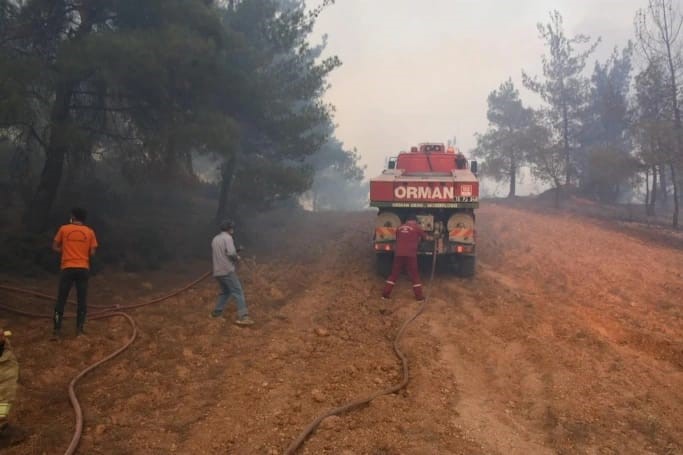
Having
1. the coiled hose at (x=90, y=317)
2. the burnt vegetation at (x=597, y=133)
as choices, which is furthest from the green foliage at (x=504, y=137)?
the coiled hose at (x=90, y=317)

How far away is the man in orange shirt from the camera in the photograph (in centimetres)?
691

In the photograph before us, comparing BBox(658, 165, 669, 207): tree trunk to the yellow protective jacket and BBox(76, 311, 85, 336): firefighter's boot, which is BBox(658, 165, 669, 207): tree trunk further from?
the yellow protective jacket

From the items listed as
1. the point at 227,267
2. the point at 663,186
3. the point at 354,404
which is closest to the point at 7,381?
the point at 354,404

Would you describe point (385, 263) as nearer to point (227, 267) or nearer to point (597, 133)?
point (227, 267)

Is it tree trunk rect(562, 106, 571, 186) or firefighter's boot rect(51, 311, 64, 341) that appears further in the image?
tree trunk rect(562, 106, 571, 186)

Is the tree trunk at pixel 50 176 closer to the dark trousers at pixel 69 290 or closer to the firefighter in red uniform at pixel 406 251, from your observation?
the dark trousers at pixel 69 290

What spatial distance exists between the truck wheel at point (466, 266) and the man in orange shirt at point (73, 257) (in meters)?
7.60

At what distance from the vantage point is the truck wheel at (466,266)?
1116cm

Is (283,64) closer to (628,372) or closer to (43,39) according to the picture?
(43,39)

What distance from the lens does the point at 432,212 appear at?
11.0 meters

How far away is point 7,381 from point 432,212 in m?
8.44

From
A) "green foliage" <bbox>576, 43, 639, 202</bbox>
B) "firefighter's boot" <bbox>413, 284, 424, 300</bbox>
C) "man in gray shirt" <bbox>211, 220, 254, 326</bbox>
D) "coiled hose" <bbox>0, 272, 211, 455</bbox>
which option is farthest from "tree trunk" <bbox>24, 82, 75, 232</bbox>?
"green foliage" <bbox>576, 43, 639, 202</bbox>

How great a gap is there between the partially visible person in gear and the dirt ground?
0.73 feet

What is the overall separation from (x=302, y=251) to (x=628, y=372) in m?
11.0
